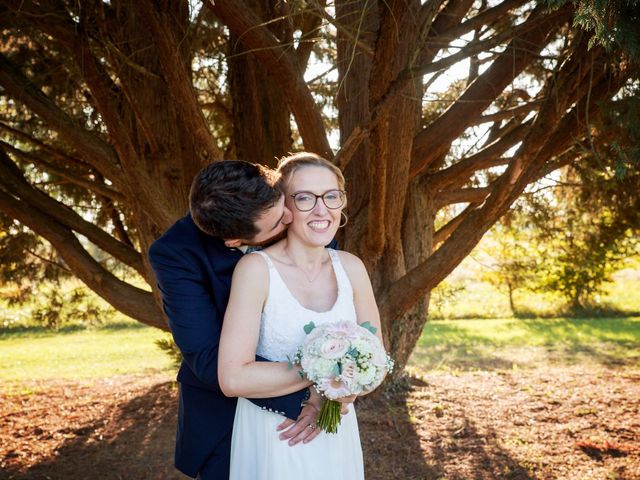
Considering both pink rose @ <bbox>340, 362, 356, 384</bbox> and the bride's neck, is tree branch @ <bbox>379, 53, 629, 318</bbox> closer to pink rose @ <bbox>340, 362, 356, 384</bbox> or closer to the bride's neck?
the bride's neck

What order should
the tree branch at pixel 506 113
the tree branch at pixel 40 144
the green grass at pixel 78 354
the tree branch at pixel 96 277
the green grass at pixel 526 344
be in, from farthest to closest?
the green grass at pixel 78 354, the green grass at pixel 526 344, the tree branch at pixel 40 144, the tree branch at pixel 506 113, the tree branch at pixel 96 277

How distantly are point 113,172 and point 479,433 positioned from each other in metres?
3.83

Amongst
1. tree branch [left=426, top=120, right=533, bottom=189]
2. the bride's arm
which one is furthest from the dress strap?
tree branch [left=426, top=120, right=533, bottom=189]

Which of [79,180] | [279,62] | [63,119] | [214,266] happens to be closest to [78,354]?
[79,180]

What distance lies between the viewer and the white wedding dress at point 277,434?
→ 8.08ft

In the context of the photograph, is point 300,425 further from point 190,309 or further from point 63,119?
point 63,119

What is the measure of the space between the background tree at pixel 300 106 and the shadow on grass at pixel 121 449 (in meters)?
1.09

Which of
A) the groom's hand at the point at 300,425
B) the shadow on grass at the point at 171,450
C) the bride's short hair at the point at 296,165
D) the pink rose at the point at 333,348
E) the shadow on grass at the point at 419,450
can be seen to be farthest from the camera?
the shadow on grass at the point at 171,450

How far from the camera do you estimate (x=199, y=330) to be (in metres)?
2.38

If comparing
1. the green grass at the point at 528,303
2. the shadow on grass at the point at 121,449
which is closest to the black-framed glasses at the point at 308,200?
the shadow on grass at the point at 121,449

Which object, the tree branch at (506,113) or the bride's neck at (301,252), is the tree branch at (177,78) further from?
the tree branch at (506,113)

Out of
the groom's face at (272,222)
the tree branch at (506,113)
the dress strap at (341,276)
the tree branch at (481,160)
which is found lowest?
the dress strap at (341,276)

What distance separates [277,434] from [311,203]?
927mm

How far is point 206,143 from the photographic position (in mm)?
4188
